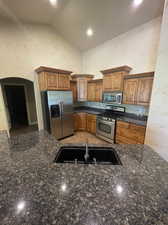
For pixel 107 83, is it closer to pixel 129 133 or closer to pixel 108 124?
pixel 108 124

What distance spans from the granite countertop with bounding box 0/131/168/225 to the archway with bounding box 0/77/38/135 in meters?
4.46

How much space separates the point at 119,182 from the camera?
825 mm

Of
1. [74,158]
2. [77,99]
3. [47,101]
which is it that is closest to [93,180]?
[74,158]

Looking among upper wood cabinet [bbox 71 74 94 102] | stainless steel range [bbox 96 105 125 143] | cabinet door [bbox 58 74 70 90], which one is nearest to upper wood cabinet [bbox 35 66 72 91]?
cabinet door [bbox 58 74 70 90]

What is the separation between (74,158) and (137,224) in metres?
0.97

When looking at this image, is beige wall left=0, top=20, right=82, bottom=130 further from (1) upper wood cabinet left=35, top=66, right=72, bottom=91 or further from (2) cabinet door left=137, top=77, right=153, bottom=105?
(2) cabinet door left=137, top=77, right=153, bottom=105

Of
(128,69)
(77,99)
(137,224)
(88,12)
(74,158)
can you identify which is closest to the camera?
(137,224)

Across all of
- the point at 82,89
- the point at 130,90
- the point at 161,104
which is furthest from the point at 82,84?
the point at 161,104

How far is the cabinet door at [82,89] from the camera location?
4395mm

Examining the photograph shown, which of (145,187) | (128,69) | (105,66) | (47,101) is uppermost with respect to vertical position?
(105,66)

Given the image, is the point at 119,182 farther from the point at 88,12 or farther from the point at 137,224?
the point at 88,12

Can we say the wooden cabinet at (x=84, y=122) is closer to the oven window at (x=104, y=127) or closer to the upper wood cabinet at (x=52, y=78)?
the oven window at (x=104, y=127)

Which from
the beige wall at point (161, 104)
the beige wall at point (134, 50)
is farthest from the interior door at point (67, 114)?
the beige wall at point (161, 104)

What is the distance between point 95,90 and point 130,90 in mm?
1490
